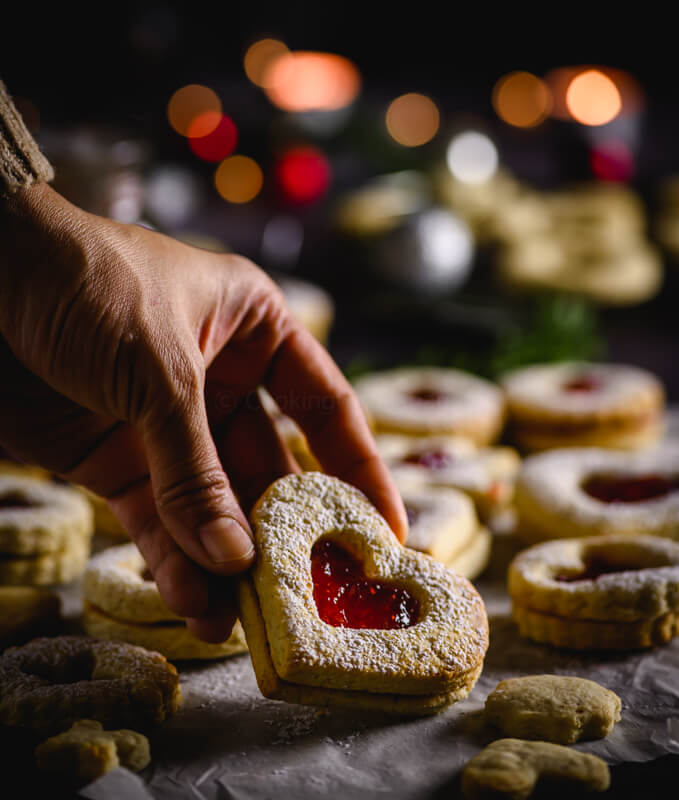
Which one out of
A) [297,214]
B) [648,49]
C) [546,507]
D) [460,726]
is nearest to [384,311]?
[297,214]

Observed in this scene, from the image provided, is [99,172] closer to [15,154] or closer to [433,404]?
[433,404]

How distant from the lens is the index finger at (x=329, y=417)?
6.96 feet

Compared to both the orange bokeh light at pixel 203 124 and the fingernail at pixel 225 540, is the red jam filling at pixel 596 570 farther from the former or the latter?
the orange bokeh light at pixel 203 124

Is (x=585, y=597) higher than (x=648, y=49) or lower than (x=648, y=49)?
lower

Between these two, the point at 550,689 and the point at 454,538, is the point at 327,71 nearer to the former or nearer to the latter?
the point at 454,538

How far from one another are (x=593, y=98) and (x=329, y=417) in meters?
6.13

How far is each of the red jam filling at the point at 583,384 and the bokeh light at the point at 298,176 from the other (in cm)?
216

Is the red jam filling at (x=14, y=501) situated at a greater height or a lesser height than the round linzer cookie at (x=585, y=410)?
lesser

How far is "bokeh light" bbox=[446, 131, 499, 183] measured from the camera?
6544 millimetres

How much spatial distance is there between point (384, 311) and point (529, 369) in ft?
3.55

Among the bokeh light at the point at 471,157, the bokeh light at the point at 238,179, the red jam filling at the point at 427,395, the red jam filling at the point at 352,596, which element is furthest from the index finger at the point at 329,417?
the bokeh light at the point at 471,157

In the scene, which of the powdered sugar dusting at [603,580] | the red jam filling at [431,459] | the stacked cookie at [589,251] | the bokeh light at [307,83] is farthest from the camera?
the bokeh light at [307,83]

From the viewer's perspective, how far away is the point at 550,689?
6.11 ft

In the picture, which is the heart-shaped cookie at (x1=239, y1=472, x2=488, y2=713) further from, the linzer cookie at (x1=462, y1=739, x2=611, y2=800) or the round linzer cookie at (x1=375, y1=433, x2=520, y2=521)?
the round linzer cookie at (x1=375, y1=433, x2=520, y2=521)
